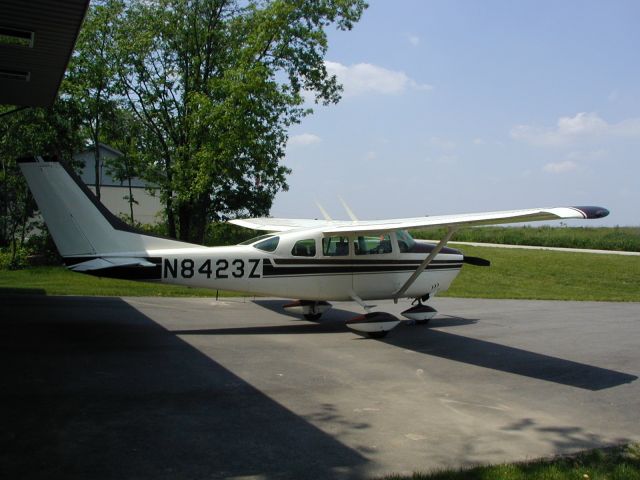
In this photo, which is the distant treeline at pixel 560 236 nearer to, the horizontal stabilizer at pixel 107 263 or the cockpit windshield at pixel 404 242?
the cockpit windshield at pixel 404 242

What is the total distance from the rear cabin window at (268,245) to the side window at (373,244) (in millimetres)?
1742

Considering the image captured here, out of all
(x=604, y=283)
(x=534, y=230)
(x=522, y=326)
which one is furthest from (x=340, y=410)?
(x=534, y=230)

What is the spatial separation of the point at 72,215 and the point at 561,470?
851cm

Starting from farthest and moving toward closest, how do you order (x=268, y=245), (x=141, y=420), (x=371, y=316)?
(x=268, y=245), (x=371, y=316), (x=141, y=420)

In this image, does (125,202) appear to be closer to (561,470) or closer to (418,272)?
(418,272)

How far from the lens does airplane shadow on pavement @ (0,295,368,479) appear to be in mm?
4984

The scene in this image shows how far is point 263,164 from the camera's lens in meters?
26.1

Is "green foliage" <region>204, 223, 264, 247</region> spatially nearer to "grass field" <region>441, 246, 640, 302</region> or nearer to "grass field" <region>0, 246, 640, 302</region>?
"grass field" <region>0, 246, 640, 302</region>

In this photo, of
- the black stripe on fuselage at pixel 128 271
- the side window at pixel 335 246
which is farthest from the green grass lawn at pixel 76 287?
the black stripe on fuselage at pixel 128 271

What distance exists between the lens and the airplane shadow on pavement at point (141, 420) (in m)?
4.98

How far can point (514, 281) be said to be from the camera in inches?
1010

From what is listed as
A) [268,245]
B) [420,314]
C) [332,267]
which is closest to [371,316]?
[332,267]

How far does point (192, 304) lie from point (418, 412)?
9151mm

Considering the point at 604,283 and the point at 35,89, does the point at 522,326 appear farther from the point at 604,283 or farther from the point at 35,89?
the point at 604,283
